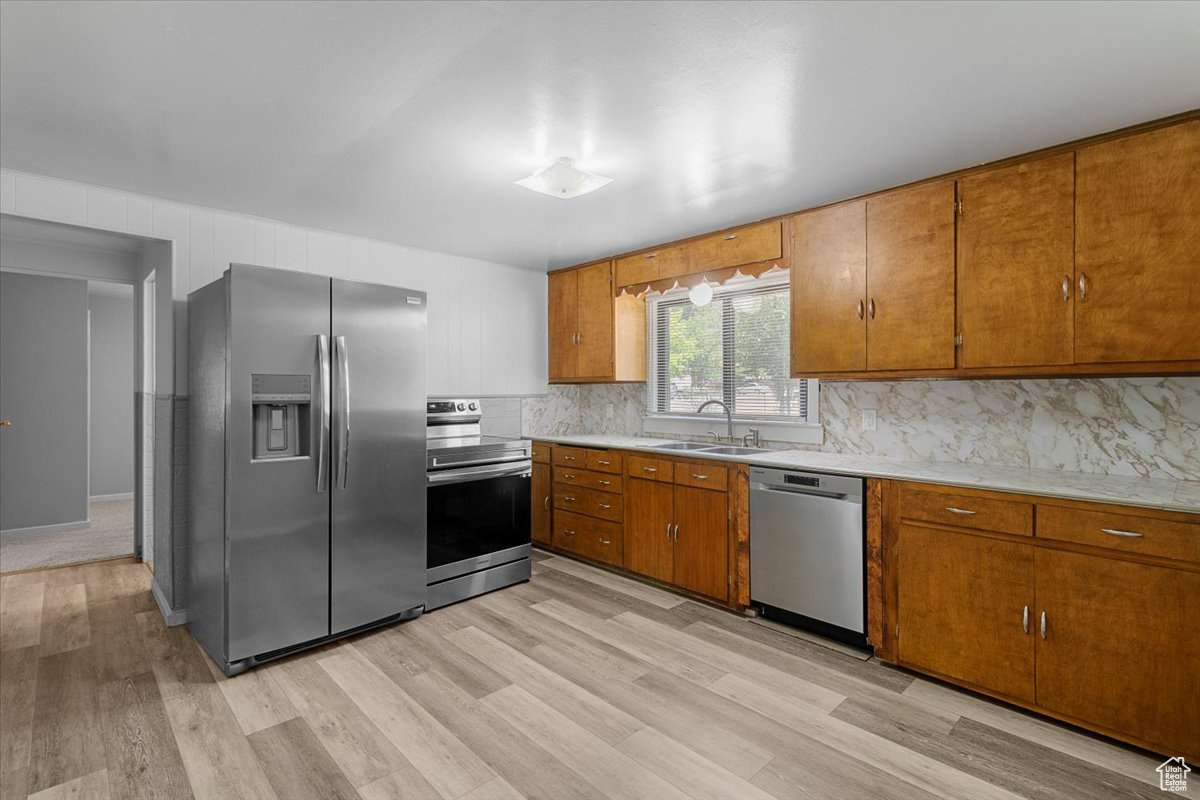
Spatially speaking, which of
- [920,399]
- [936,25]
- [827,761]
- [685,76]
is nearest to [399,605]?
[827,761]

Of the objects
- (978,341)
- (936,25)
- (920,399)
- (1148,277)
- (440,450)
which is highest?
(936,25)

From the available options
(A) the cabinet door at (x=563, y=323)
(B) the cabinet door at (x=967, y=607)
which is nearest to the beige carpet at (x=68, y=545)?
(A) the cabinet door at (x=563, y=323)

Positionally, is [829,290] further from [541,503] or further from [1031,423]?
[541,503]

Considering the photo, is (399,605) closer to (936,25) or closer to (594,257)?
(594,257)

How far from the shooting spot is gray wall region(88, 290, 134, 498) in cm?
637

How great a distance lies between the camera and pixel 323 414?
2773 mm

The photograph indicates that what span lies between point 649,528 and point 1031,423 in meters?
2.18

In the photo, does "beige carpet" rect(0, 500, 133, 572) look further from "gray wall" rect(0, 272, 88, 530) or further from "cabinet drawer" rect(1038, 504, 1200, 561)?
"cabinet drawer" rect(1038, 504, 1200, 561)

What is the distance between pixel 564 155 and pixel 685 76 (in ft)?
2.60

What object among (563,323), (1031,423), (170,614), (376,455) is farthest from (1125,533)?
(170,614)

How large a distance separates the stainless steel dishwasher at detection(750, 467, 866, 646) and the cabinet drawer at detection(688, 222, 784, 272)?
1.33 meters

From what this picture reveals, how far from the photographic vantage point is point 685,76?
1911mm

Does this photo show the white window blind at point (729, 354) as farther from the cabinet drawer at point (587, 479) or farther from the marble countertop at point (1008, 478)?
the cabinet drawer at point (587, 479)

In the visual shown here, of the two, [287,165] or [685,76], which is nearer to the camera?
[685,76]
